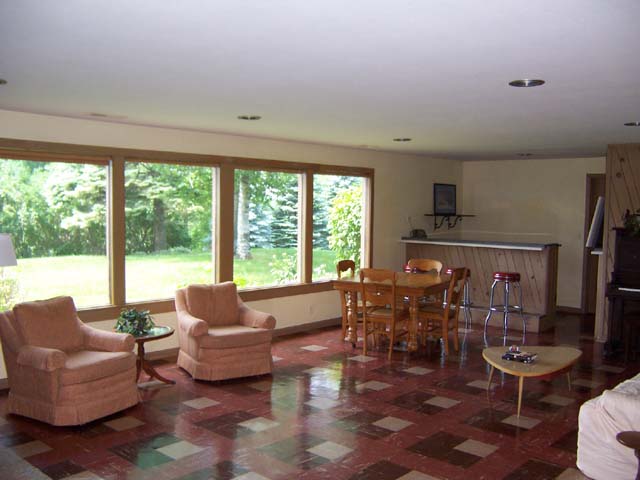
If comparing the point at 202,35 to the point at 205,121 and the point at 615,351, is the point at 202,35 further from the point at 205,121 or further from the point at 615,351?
the point at 615,351

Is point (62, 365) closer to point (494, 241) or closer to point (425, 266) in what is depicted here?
point (425, 266)

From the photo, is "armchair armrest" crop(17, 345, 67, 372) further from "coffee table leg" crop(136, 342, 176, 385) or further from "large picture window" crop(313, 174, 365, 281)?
"large picture window" crop(313, 174, 365, 281)

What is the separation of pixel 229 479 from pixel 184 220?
3731 mm

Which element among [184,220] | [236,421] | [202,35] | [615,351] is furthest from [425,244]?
[202,35]

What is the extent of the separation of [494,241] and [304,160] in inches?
136

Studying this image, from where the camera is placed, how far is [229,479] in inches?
141

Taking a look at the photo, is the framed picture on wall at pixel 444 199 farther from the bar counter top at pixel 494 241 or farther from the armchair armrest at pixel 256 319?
the armchair armrest at pixel 256 319

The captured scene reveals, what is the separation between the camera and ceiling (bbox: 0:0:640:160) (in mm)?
2416

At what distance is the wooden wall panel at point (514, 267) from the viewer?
8172 mm

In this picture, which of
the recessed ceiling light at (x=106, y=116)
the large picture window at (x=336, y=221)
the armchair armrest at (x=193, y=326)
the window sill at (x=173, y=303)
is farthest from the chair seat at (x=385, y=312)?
the recessed ceiling light at (x=106, y=116)

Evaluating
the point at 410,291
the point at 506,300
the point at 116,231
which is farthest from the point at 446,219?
the point at 116,231

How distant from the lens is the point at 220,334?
5.52 metres

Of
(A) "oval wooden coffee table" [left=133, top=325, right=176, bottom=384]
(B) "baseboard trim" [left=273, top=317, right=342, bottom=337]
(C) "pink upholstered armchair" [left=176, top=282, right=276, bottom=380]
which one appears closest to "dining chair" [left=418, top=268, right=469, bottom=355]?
(B) "baseboard trim" [left=273, top=317, right=342, bottom=337]

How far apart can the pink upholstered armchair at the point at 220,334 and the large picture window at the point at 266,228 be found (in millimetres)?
1237
